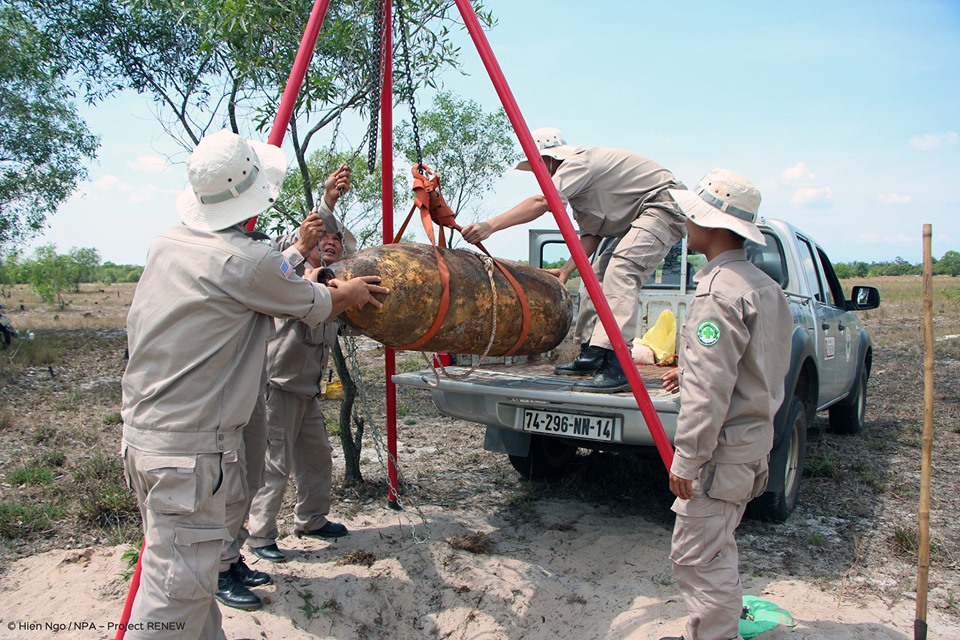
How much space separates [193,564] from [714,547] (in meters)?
1.87

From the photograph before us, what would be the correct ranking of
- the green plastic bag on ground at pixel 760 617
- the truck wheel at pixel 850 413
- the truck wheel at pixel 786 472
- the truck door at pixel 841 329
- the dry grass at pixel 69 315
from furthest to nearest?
the dry grass at pixel 69 315 < the truck wheel at pixel 850 413 < the truck door at pixel 841 329 < the truck wheel at pixel 786 472 < the green plastic bag on ground at pixel 760 617

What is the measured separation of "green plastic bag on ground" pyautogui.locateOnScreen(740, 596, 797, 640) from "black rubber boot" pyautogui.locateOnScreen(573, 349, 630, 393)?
45.6 inches

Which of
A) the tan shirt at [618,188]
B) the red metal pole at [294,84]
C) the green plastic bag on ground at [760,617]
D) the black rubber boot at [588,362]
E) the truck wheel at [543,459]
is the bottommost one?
the green plastic bag on ground at [760,617]

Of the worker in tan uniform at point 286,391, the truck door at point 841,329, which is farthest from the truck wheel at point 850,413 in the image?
the worker in tan uniform at point 286,391

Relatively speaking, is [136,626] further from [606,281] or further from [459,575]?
[606,281]

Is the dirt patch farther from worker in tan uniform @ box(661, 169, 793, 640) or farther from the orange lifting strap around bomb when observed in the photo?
the orange lifting strap around bomb

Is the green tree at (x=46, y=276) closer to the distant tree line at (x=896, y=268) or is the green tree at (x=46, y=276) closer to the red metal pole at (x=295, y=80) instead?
the red metal pole at (x=295, y=80)

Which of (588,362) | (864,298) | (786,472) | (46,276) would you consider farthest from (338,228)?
(46,276)

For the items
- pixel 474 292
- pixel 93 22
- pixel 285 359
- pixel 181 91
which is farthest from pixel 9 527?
pixel 93 22

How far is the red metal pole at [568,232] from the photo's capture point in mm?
3043

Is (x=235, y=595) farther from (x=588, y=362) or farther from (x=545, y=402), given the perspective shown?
(x=588, y=362)

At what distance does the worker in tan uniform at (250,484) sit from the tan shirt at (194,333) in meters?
0.51

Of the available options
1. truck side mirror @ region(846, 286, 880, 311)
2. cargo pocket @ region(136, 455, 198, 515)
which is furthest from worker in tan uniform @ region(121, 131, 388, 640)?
truck side mirror @ region(846, 286, 880, 311)

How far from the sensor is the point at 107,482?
15.3 feet
